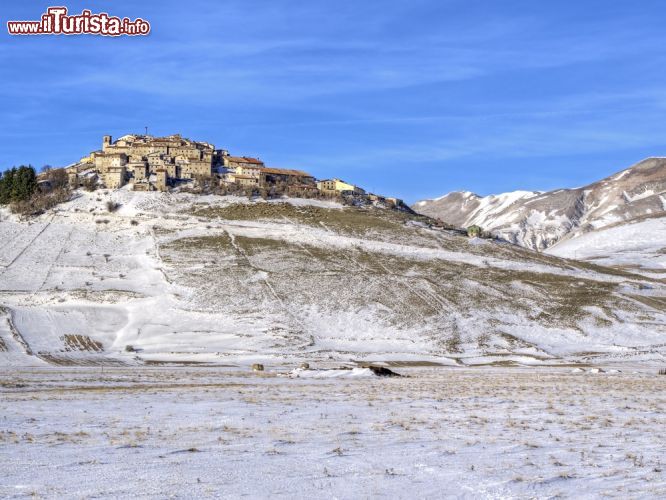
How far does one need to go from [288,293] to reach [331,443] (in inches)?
3952

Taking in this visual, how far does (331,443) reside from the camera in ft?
80.2

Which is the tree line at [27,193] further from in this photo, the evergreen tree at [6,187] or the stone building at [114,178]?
the stone building at [114,178]

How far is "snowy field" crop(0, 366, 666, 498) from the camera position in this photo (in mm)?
18328

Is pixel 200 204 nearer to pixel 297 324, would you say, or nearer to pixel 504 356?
pixel 297 324

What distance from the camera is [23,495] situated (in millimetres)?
17000

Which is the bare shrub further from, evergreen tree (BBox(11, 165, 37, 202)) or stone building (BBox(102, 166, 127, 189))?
evergreen tree (BBox(11, 165, 37, 202))

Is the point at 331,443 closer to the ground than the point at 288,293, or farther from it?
closer to the ground

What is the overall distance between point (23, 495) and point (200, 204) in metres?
173

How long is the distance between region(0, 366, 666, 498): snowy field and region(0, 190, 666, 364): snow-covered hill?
4802 centimetres

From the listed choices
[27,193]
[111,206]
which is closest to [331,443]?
[111,206]

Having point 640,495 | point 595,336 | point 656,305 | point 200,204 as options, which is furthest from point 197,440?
point 200,204

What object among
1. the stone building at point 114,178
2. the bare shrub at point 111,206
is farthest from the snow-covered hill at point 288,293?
the stone building at point 114,178

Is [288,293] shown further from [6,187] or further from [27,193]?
[6,187]

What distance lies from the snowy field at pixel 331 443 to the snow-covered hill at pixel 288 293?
48.0m
